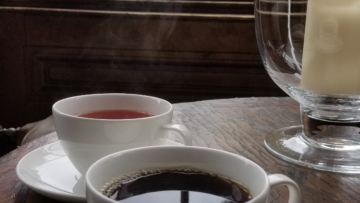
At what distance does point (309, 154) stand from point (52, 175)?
0.32 metres

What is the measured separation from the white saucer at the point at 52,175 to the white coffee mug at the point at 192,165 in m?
0.06

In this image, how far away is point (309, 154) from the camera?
56 cm

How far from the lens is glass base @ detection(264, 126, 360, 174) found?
51 cm

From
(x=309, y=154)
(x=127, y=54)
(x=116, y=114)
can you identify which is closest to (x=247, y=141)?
(x=309, y=154)

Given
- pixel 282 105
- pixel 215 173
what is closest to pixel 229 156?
pixel 215 173

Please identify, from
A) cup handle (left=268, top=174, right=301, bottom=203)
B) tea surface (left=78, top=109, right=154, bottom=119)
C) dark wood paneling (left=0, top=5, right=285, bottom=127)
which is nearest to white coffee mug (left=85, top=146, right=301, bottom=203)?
cup handle (left=268, top=174, right=301, bottom=203)

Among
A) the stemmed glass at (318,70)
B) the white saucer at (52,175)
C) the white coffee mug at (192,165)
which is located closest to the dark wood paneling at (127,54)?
the stemmed glass at (318,70)

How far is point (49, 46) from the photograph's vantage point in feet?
5.47

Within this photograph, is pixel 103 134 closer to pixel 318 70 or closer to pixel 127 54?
pixel 318 70

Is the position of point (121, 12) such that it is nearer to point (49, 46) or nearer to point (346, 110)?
point (49, 46)

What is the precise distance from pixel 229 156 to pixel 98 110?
24 cm

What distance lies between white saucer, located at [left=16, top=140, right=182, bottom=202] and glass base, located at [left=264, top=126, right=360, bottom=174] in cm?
27

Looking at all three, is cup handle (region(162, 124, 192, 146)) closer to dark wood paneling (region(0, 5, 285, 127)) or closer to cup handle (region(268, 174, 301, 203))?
cup handle (region(268, 174, 301, 203))

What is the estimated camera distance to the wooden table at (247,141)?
0.44 meters
